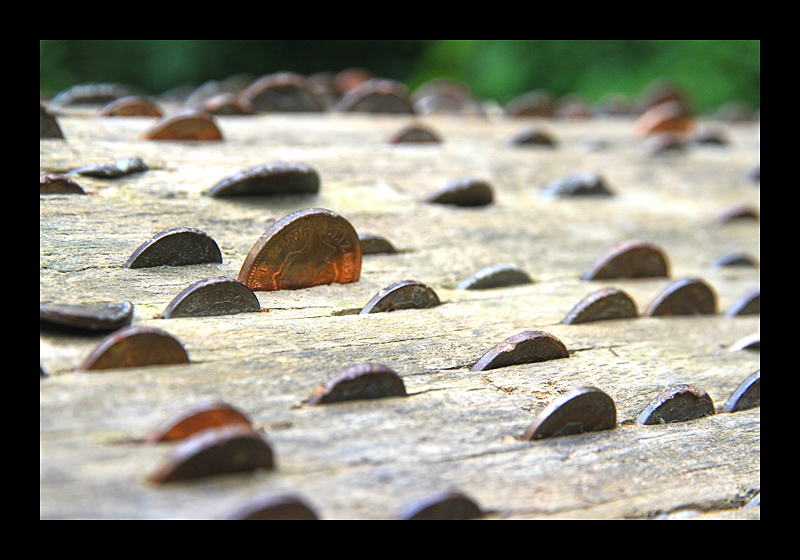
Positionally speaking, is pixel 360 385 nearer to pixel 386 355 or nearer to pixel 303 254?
pixel 386 355

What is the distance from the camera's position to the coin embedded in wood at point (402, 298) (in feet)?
5.89

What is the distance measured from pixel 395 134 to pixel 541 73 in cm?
975

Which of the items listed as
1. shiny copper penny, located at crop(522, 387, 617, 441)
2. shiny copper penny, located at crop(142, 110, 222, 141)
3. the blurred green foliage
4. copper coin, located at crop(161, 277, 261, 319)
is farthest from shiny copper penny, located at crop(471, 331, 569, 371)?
the blurred green foliage

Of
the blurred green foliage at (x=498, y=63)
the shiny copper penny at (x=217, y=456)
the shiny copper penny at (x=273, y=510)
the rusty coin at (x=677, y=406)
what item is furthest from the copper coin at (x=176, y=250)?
the blurred green foliage at (x=498, y=63)

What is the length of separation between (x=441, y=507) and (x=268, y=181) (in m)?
1.45

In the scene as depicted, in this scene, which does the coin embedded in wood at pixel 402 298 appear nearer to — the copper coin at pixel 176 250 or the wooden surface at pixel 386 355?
the wooden surface at pixel 386 355

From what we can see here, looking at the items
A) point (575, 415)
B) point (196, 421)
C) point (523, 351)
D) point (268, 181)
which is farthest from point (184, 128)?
point (575, 415)

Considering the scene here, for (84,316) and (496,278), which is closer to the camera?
(84,316)

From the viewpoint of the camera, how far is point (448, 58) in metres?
13.4

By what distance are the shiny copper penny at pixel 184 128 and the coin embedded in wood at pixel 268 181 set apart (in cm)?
54

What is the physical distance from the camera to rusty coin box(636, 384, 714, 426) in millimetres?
1568

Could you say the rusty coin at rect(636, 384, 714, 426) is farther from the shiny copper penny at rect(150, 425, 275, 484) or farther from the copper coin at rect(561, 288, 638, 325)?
the shiny copper penny at rect(150, 425, 275, 484)

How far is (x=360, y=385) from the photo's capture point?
137 centimetres

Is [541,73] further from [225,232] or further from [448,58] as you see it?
[225,232]
